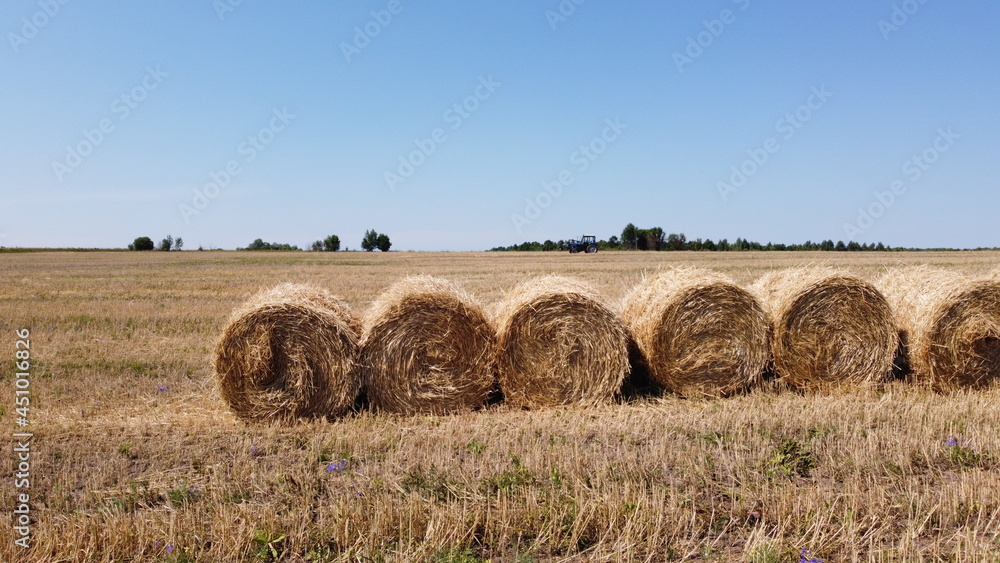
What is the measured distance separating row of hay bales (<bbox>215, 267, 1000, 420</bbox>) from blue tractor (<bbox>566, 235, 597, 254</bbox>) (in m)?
46.3

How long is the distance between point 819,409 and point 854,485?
2.06 meters

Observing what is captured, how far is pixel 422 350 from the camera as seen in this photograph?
676 centimetres

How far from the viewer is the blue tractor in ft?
178

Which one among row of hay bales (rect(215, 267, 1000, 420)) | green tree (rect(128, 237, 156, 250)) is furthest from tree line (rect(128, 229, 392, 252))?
row of hay bales (rect(215, 267, 1000, 420))

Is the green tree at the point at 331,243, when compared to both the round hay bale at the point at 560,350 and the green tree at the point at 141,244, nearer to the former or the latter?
the green tree at the point at 141,244

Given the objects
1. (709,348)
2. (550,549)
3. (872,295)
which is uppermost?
(872,295)

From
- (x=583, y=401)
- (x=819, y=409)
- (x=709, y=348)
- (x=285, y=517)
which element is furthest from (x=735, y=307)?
(x=285, y=517)

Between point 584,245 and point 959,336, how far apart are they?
47.2 m

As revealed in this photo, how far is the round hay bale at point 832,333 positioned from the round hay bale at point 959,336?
1.15 ft

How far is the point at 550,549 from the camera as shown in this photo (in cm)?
382

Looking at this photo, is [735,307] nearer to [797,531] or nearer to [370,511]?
[797,531]

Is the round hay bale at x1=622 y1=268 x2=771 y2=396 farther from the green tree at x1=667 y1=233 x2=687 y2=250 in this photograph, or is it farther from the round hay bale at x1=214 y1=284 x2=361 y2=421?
the green tree at x1=667 y1=233 x2=687 y2=250

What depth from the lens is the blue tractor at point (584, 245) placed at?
54.4 metres

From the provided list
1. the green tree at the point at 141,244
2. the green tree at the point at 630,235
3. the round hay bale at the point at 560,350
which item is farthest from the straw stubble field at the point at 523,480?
the green tree at the point at 141,244
